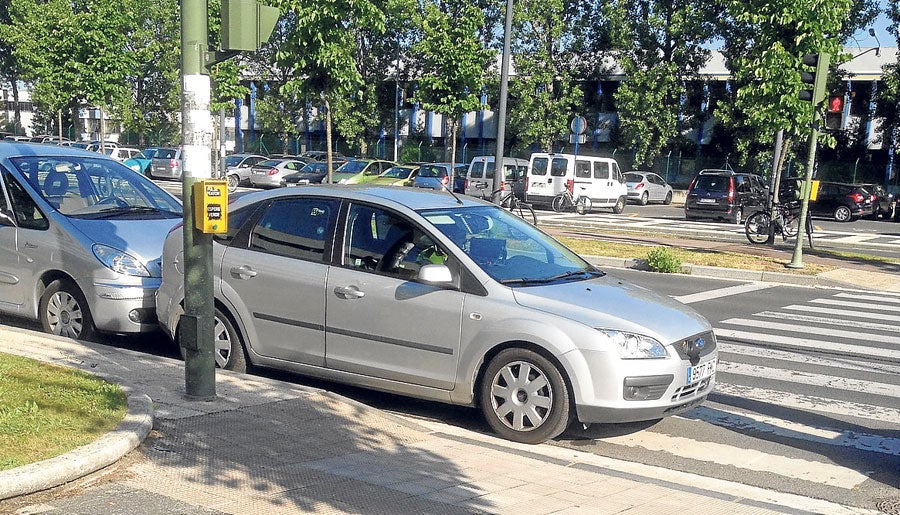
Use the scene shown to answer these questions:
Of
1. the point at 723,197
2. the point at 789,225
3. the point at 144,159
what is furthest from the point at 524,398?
the point at 144,159

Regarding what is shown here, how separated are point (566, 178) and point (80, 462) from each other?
2888 centimetres

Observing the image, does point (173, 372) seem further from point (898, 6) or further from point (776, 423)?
point (898, 6)

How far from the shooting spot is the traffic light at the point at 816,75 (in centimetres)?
1549

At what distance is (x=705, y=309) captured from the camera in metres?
12.5

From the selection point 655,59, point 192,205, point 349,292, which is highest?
point 655,59

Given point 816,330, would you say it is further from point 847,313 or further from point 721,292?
point 721,292

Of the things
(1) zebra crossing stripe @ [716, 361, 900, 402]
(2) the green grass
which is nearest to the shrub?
(1) zebra crossing stripe @ [716, 361, 900, 402]

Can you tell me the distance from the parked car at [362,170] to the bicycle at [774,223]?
58.2 feet

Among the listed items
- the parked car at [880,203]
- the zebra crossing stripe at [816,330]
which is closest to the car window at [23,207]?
the zebra crossing stripe at [816,330]

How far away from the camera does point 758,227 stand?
22.1m

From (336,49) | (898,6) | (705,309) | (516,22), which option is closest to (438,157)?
(516,22)

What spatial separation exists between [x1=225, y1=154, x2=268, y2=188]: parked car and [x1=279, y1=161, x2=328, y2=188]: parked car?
3.46m

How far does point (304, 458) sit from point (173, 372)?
7.25ft

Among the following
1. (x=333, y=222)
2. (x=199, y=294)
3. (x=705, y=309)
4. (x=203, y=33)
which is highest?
(x=203, y=33)
